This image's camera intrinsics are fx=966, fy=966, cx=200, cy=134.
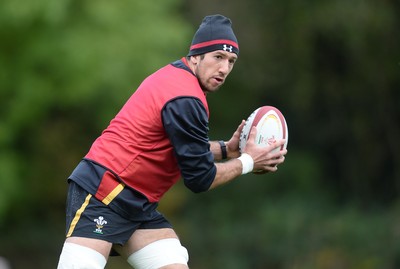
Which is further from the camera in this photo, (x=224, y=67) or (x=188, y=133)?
(x=224, y=67)

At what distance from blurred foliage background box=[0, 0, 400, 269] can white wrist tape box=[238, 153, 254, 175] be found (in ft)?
30.0

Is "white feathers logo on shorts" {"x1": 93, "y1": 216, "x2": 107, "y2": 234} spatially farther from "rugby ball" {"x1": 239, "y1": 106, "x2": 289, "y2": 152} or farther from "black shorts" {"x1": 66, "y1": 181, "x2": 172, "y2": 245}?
"rugby ball" {"x1": 239, "y1": 106, "x2": 289, "y2": 152}

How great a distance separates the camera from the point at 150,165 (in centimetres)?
650

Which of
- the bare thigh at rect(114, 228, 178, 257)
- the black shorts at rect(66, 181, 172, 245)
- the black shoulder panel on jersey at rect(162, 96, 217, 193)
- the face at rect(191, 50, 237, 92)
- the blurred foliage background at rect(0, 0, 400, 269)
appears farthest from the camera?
the blurred foliage background at rect(0, 0, 400, 269)

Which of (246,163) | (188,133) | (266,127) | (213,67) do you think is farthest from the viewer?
(266,127)

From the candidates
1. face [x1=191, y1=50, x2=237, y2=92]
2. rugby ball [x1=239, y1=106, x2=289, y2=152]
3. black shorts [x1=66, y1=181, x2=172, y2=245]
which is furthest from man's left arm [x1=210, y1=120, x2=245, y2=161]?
black shorts [x1=66, y1=181, x2=172, y2=245]

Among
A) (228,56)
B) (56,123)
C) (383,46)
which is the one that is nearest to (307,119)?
(383,46)

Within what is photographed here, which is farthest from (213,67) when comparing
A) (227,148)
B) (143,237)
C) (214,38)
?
(143,237)

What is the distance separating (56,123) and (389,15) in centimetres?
705

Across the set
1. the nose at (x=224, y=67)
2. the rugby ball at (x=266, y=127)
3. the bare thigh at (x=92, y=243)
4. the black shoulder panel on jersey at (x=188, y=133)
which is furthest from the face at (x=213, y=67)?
the bare thigh at (x=92, y=243)

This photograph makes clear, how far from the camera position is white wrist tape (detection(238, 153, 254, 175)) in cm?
668

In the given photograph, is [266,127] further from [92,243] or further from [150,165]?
[92,243]

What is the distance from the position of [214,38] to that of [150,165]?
3.19 ft

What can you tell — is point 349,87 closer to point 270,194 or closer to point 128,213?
point 270,194
